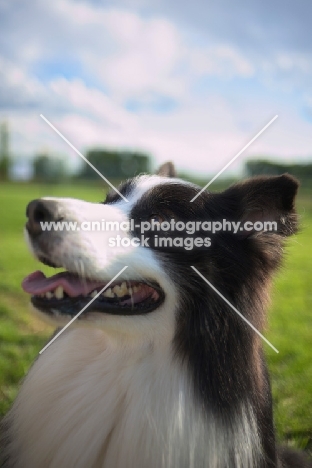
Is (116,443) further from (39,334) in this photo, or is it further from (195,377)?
(39,334)

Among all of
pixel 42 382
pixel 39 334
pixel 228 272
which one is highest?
pixel 228 272

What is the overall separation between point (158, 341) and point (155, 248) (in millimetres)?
498

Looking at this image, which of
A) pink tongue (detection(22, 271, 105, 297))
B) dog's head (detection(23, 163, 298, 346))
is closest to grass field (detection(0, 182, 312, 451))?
dog's head (detection(23, 163, 298, 346))

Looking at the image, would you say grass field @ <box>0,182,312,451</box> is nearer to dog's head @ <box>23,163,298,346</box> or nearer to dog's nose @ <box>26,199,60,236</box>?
Answer: dog's head @ <box>23,163,298,346</box>

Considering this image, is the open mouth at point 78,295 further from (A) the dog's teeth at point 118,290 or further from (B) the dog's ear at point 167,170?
(B) the dog's ear at point 167,170

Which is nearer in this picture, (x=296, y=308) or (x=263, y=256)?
(x=263, y=256)

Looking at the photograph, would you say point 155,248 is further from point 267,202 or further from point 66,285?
point 267,202

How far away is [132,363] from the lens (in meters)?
2.58

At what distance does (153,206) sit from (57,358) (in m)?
1.04

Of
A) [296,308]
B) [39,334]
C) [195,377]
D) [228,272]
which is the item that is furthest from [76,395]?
[296,308]

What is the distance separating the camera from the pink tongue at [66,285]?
7.99 feet

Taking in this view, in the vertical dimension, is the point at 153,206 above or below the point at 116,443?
above

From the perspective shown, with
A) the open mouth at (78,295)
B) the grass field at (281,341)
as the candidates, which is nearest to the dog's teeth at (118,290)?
the open mouth at (78,295)

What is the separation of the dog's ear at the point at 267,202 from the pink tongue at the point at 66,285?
91cm
